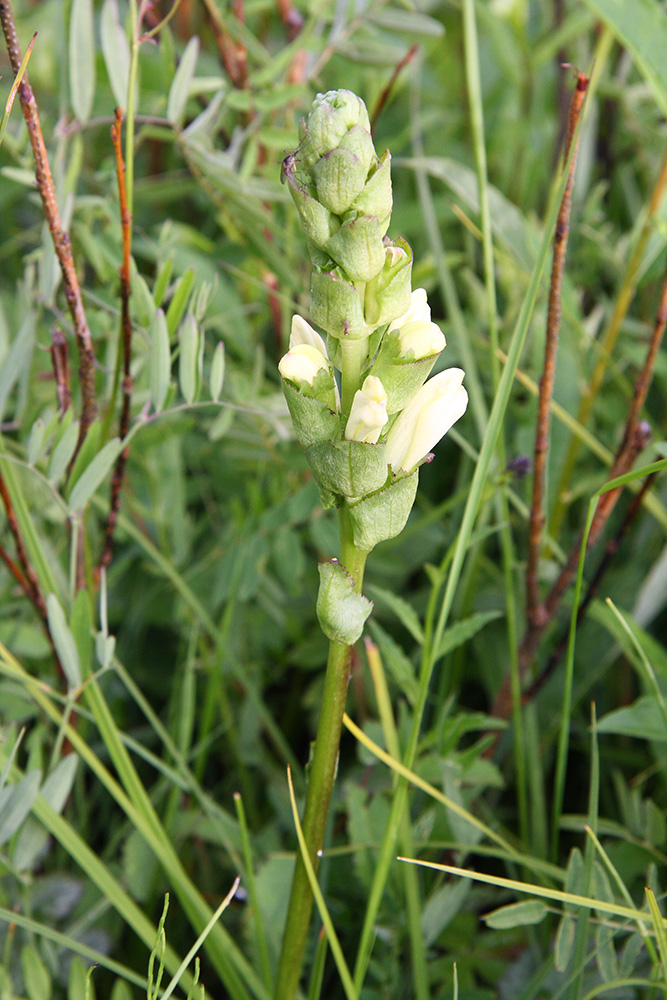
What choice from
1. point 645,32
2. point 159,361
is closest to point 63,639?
point 159,361

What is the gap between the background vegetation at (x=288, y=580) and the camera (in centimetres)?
101

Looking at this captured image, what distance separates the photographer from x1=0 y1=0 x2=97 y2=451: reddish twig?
879 millimetres

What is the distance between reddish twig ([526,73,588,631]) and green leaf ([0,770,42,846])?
698mm

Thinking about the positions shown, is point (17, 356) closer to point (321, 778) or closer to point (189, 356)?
point (189, 356)

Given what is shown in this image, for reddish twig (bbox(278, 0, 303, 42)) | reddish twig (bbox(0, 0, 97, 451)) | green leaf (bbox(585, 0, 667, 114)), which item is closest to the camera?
reddish twig (bbox(0, 0, 97, 451))

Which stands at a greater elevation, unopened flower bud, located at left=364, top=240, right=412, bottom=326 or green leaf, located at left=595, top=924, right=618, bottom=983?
unopened flower bud, located at left=364, top=240, right=412, bottom=326

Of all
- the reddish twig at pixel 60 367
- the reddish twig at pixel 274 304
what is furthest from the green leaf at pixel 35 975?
the reddish twig at pixel 274 304

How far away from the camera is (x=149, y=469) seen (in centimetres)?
148

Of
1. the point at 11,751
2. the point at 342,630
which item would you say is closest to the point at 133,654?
the point at 11,751

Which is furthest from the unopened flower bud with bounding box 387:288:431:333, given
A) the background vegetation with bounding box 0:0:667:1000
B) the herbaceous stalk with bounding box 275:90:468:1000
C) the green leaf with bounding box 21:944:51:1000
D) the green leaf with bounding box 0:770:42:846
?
the green leaf with bounding box 21:944:51:1000

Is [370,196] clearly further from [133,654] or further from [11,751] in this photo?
[133,654]

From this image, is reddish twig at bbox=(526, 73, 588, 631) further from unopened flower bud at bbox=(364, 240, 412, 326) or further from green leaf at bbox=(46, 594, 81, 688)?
green leaf at bbox=(46, 594, 81, 688)

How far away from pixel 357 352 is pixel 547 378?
1.31 ft

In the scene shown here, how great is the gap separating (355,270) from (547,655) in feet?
3.36
